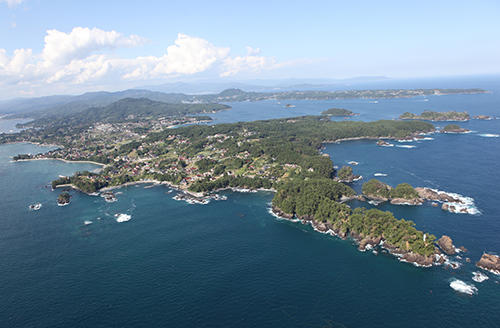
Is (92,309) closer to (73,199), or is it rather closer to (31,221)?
→ (31,221)

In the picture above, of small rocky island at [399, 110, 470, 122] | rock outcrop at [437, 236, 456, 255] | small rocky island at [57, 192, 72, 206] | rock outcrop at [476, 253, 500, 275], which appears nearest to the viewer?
rock outcrop at [476, 253, 500, 275]

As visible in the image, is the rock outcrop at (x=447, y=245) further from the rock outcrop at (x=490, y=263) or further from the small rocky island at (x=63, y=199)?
the small rocky island at (x=63, y=199)

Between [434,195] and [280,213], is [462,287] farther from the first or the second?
[280,213]

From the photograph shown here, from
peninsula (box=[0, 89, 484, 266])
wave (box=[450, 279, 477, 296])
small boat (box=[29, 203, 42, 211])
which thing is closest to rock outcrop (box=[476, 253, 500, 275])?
wave (box=[450, 279, 477, 296])

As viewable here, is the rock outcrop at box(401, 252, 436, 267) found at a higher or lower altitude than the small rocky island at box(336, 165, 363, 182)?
lower

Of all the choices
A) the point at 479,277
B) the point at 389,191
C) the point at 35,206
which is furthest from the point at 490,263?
the point at 35,206

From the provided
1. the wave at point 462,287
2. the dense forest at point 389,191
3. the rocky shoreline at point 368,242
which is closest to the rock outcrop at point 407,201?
the dense forest at point 389,191

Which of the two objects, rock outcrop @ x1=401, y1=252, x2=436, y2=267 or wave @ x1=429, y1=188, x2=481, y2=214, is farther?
wave @ x1=429, y1=188, x2=481, y2=214

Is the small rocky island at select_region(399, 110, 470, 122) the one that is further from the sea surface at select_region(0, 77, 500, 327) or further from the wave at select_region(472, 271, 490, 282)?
the wave at select_region(472, 271, 490, 282)
